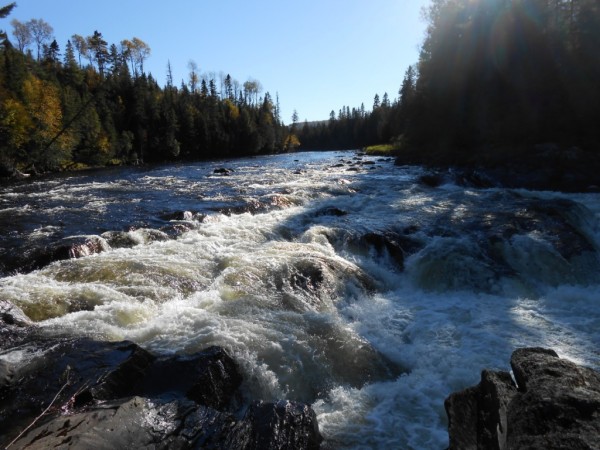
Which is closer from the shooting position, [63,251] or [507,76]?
[63,251]

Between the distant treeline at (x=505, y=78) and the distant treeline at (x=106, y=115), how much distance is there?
30.2 m

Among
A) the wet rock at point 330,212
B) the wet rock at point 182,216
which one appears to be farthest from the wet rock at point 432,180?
the wet rock at point 182,216

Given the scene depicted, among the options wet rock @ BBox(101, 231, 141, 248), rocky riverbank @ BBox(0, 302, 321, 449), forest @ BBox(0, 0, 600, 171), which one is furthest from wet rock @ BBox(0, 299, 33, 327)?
forest @ BBox(0, 0, 600, 171)

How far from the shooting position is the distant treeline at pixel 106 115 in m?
35.2

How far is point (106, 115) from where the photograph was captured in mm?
53344

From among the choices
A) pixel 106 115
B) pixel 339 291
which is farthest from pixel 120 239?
pixel 106 115

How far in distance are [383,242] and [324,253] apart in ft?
6.98

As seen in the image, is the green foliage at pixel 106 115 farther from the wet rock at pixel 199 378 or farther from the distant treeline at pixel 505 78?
the distant treeline at pixel 505 78

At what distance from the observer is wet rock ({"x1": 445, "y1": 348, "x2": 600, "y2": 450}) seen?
248 centimetres

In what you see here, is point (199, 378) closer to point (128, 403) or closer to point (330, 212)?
point (128, 403)

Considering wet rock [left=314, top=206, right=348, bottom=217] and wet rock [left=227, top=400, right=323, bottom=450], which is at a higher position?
wet rock [left=227, top=400, right=323, bottom=450]

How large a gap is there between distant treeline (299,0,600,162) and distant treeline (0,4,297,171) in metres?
30.2

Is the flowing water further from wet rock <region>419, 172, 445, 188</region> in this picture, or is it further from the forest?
the forest

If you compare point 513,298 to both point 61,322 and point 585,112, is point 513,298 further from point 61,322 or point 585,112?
point 585,112
